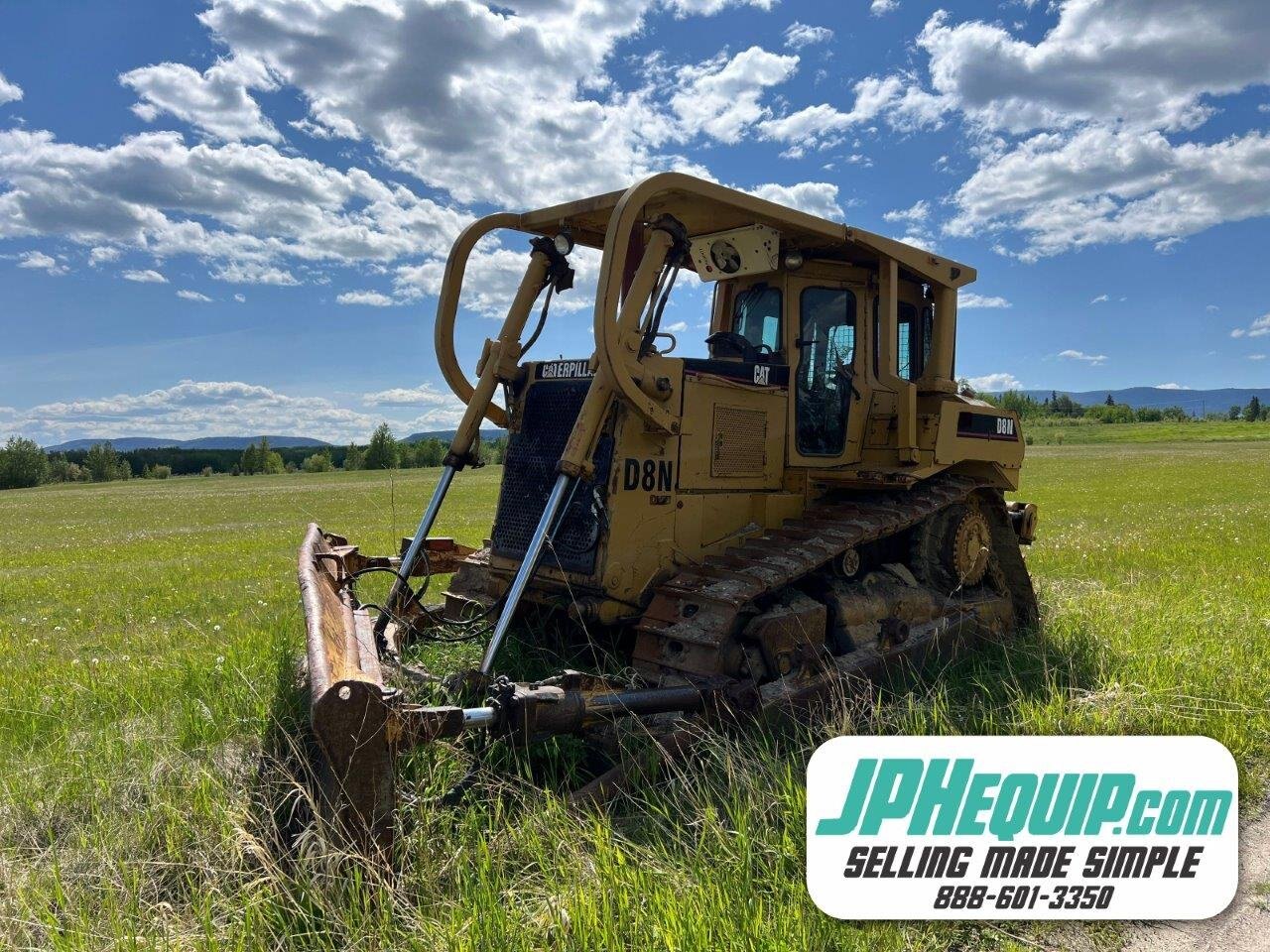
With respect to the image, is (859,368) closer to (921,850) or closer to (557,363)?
(557,363)

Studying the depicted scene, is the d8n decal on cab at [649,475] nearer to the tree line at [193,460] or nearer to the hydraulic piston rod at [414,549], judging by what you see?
the hydraulic piston rod at [414,549]

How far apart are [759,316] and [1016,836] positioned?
16.3ft

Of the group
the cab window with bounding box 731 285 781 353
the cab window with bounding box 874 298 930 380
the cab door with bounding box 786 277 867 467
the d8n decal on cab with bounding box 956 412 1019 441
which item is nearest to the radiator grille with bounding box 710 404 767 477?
the cab door with bounding box 786 277 867 467

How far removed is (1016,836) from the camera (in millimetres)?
3742

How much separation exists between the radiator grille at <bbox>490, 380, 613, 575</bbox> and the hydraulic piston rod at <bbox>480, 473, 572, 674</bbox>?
0.40 metres

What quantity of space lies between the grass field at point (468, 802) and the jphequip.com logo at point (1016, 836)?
0.15 meters

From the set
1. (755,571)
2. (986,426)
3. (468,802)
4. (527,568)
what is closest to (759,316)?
(986,426)

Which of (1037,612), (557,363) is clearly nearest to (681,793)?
(557,363)

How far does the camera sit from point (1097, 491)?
1017 inches

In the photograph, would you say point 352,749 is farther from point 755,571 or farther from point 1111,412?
point 1111,412

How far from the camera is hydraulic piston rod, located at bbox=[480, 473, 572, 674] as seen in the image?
4.98 m

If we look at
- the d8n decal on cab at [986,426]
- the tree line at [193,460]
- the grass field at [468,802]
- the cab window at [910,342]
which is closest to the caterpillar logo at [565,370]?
the grass field at [468,802]

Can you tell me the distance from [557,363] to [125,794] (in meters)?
3.95

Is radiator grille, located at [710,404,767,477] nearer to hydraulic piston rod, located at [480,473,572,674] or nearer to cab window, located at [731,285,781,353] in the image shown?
cab window, located at [731,285,781,353]
